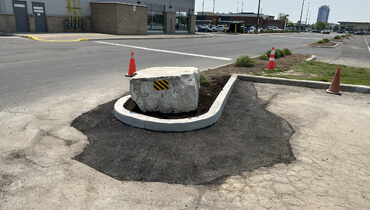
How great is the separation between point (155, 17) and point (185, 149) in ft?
109

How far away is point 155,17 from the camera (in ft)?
114

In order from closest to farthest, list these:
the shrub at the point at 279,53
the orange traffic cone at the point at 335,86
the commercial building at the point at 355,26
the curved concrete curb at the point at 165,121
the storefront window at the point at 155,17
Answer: the curved concrete curb at the point at 165,121 → the orange traffic cone at the point at 335,86 → the shrub at the point at 279,53 → the storefront window at the point at 155,17 → the commercial building at the point at 355,26

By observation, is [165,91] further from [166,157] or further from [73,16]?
[73,16]

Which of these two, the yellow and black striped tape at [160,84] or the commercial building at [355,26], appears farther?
the commercial building at [355,26]

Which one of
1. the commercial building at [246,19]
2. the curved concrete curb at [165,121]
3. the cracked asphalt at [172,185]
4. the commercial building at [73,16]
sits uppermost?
the commercial building at [246,19]

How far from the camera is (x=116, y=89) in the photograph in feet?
22.7

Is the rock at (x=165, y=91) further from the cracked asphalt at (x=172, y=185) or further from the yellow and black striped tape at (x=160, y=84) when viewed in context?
the cracked asphalt at (x=172, y=185)

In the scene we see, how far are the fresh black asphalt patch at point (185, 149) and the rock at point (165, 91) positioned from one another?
0.60 m

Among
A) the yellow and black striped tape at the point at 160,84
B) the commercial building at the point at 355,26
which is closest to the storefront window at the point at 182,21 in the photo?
the yellow and black striped tape at the point at 160,84

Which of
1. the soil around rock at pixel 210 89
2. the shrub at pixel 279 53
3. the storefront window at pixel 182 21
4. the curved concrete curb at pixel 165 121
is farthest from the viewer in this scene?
the storefront window at pixel 182 21

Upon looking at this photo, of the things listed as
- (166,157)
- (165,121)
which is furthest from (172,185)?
(165,121)

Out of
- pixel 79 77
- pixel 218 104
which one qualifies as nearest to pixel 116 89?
pixel 79 77

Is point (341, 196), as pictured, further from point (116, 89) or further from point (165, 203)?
point (116, 89)

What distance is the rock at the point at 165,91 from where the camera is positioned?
4.66m
